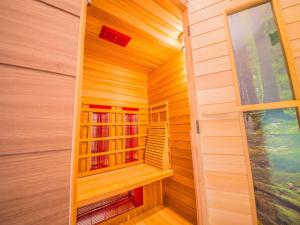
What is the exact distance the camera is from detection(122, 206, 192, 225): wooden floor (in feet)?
7.66

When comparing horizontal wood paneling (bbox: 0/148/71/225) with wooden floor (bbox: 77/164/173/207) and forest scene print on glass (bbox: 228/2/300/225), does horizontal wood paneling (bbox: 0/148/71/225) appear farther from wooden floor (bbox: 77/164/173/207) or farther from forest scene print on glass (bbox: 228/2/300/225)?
forest scene print on glass (bbox: 228/2/300/225)

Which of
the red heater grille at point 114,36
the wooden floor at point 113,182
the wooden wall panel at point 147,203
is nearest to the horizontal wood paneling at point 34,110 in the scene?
the wooden floor at point 113,182

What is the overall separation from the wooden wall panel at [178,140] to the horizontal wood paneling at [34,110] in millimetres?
2044

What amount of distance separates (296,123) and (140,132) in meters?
2.58

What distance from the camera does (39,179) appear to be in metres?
0.63

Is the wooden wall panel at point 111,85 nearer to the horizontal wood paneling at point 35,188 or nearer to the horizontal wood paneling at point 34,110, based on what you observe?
the horizontal wood paneling at point 34,110

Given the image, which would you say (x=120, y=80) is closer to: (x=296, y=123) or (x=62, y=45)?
(x=62, y=45)

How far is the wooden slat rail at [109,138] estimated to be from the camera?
2438 millimetres

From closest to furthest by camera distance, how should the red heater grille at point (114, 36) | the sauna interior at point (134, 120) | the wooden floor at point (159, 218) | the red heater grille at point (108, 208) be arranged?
the sauna interior at point (134, 120) → the red heater grille at point (114, 36) → the red heater grille at point (108, 208) → the wooden floor at point (159, 218)

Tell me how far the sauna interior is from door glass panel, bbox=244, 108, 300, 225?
127cm

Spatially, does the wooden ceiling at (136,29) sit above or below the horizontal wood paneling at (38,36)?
above

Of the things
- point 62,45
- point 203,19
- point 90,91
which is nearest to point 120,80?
point 90,91

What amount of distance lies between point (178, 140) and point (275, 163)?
63.5 inches

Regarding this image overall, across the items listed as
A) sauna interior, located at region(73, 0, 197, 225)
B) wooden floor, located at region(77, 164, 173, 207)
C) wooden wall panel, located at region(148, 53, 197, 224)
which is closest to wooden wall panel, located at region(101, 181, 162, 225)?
sauna interior, located at region(73, 0, 197, 225)
